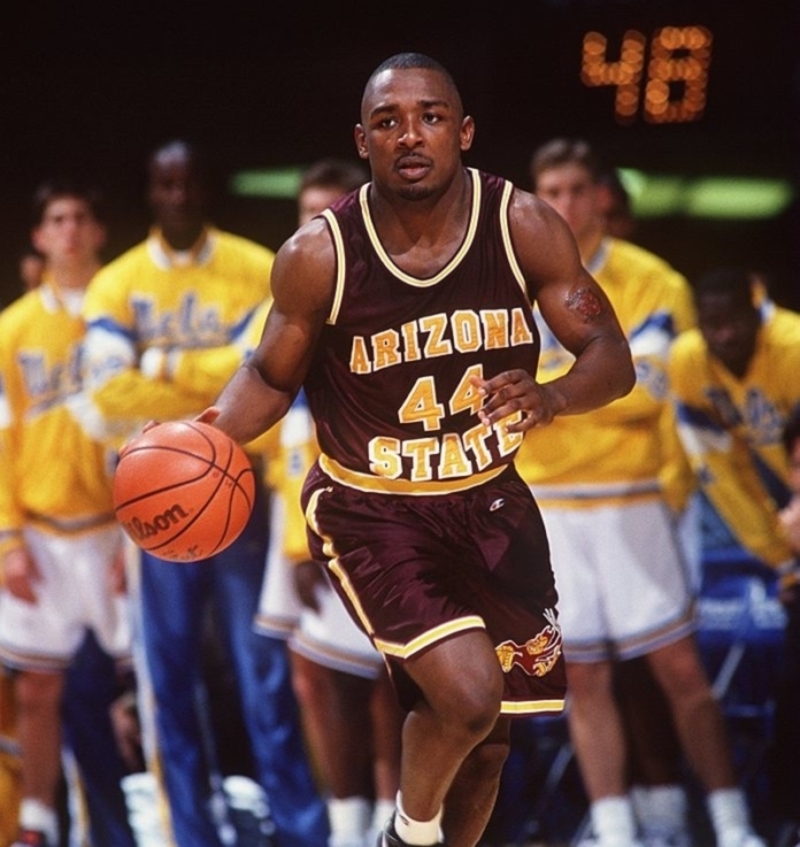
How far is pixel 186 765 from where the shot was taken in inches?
242

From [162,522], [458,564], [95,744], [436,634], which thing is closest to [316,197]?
[95,744]

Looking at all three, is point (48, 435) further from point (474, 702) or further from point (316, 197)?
point (474, 702)

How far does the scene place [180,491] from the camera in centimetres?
375

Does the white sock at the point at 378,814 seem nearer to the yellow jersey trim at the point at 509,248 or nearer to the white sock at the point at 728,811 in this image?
the white sock at the point at 728,811

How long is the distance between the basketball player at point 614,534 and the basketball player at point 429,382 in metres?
1.82

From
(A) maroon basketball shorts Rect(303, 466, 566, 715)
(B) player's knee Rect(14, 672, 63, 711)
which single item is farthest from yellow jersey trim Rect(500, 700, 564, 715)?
(B) player's knee Rect(14, 672, 63, 711)

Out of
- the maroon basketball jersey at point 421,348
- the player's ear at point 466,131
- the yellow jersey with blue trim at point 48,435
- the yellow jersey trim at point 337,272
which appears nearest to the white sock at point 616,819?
the yellow jersey with blue trim at point 48,435

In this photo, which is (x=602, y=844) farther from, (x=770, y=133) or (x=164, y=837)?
(x=770, y=133)

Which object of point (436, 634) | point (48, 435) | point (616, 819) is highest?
point (48, 435)

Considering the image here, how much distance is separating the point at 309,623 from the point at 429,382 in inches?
87.8

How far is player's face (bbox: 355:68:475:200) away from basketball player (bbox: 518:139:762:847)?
2.05 metres

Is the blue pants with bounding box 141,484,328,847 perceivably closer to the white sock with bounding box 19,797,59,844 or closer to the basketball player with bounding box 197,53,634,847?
the white sock with bounding box 19,797,59,844

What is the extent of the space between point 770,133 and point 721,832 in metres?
2.42

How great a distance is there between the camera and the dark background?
6035 millimetres
